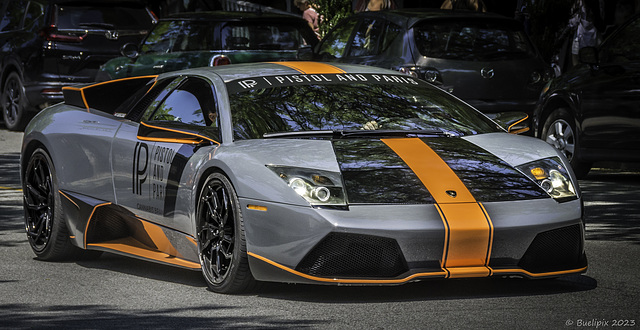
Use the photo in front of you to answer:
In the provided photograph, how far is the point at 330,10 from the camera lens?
66.6ft

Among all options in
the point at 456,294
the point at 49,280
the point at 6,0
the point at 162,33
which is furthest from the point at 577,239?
the point at 6,0

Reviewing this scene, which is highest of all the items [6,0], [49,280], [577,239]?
[577,239]

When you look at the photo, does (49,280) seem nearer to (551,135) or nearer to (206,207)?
(206,207)

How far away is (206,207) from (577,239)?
1.93 meters

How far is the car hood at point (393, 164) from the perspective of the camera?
6.28 m

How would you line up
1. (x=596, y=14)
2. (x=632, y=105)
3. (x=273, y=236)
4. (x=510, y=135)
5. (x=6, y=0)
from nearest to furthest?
1. (x=273, y=236)
2. (x=510, y=135)
3. (x=632, y=105)
4. (x=596, y=14)
5. (x=6, y=0)

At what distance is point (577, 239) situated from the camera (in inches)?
256

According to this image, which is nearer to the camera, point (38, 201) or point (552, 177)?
point (552, 177)

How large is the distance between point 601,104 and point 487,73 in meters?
1.82

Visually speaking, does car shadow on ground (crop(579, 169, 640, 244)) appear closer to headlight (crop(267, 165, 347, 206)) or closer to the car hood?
the car hood

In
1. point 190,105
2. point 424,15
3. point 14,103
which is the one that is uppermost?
point 190,105

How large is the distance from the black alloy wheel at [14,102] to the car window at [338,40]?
513cm

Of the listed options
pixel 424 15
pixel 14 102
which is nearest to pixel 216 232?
pixel 424 15

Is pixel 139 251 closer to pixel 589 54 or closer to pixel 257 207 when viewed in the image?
pixel 257 207
